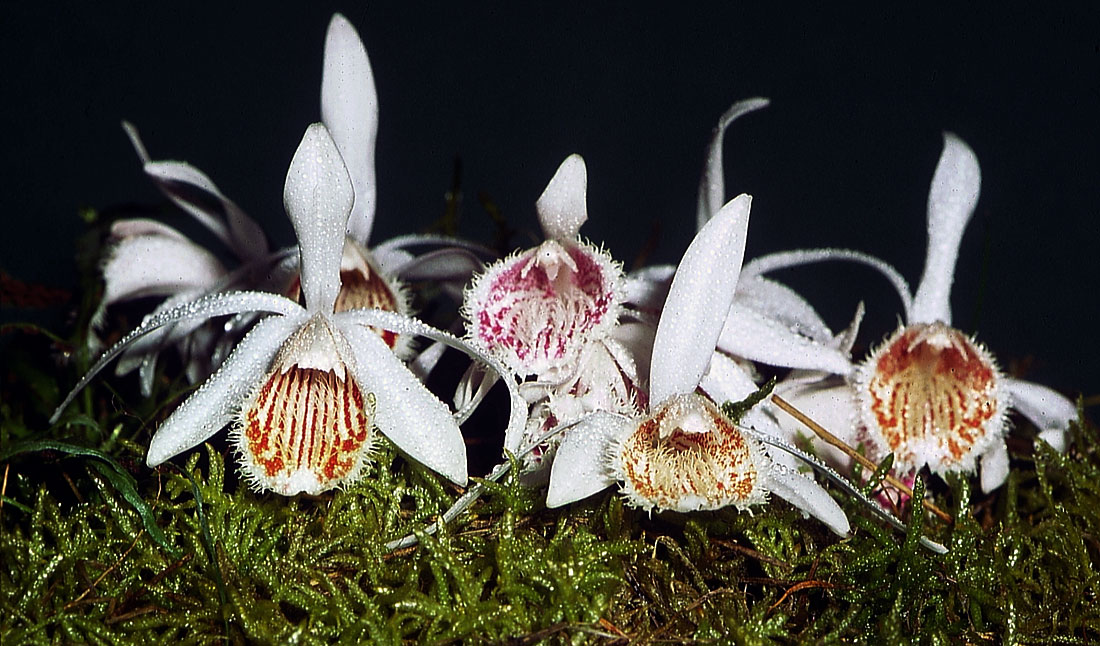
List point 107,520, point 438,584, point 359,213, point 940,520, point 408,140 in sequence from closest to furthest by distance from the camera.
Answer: point 438,584, point 107,520, point 940,520, point 359,213, point 408,140

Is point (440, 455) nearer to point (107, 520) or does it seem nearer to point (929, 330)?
point (107, 520)

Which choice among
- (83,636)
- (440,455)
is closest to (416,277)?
(440,455)

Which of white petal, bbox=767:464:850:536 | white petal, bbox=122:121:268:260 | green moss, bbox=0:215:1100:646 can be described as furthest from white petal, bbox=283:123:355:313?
white petal, bbox=767:464:850:536

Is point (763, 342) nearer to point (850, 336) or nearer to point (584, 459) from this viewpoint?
point (850, 336)

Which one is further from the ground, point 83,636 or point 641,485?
point 641,485

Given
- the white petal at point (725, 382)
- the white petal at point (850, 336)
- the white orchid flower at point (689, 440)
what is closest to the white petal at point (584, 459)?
the white orchid flower at point (689, 440)


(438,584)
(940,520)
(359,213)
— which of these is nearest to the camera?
(438,584)

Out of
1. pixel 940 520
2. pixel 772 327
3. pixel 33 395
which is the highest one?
pixel 772 327
